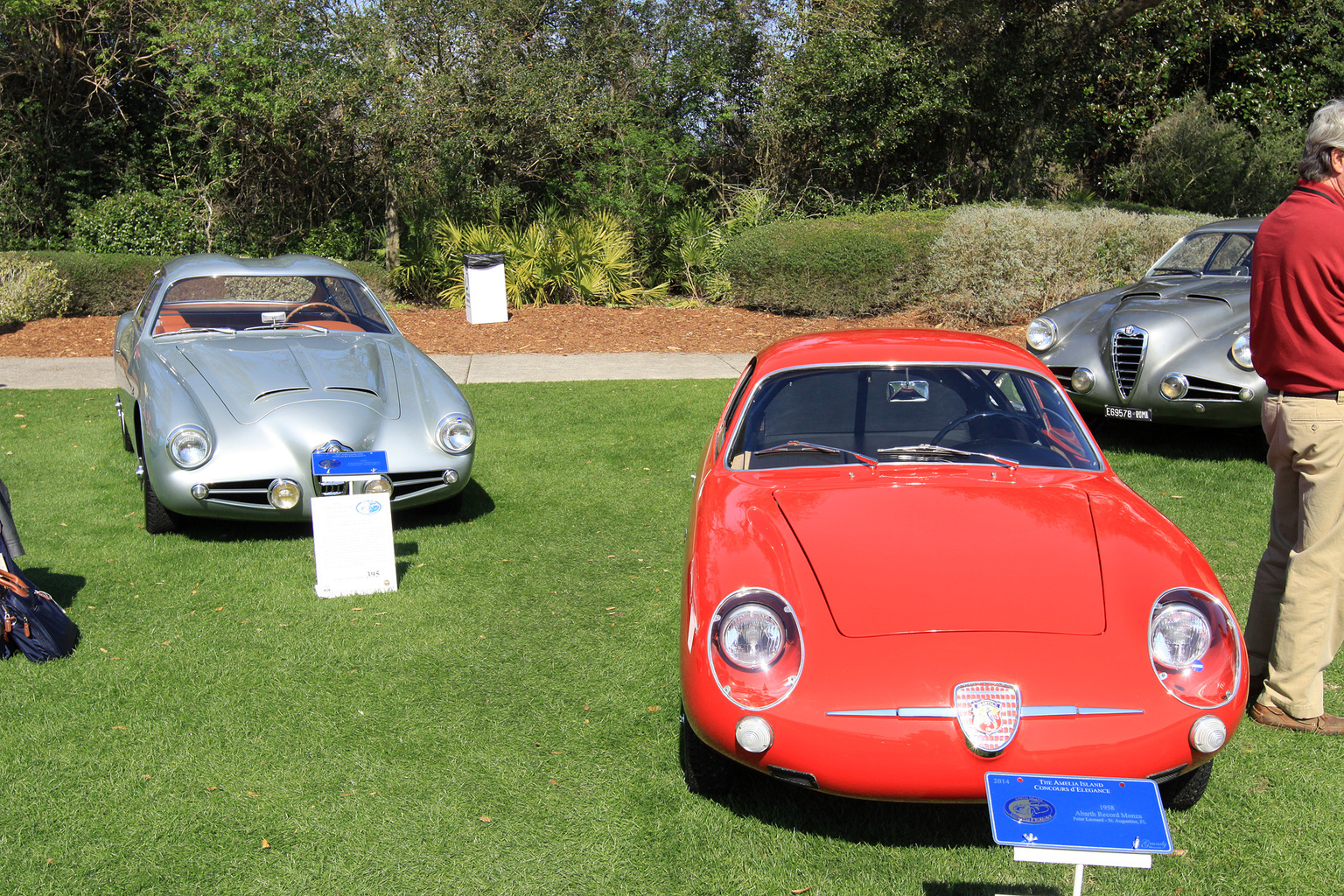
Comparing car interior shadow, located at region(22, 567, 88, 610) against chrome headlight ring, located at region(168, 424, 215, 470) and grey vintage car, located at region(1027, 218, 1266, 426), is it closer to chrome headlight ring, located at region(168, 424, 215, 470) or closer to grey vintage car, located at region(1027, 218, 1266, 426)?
chrome headlight ring, located at region(168, 424, 215, 470)

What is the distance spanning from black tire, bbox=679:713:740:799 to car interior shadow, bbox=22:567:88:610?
324cm

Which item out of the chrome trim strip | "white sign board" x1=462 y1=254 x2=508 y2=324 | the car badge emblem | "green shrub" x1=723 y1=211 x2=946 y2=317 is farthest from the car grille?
"white sign board" x1=462 y1=254 x2=508 y2=324

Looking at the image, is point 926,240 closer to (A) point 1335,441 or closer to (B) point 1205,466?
(B) point 1205,466

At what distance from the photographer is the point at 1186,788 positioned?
128 inches

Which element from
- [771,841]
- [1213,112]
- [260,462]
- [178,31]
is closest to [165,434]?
[260,462]

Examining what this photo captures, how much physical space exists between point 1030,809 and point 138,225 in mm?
17302

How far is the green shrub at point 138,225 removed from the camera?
16.4 m

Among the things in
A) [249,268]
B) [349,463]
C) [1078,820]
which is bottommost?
[1078,820]

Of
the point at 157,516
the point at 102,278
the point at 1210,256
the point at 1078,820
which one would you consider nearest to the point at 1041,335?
the point at 1210,256

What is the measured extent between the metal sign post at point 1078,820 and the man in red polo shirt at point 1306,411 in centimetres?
160

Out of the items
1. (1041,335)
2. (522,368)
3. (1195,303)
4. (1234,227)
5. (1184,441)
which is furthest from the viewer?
(522,368)

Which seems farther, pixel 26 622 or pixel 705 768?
pixel 26 622

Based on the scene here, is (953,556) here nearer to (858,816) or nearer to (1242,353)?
(858,816)

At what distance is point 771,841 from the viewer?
3.19 meters
